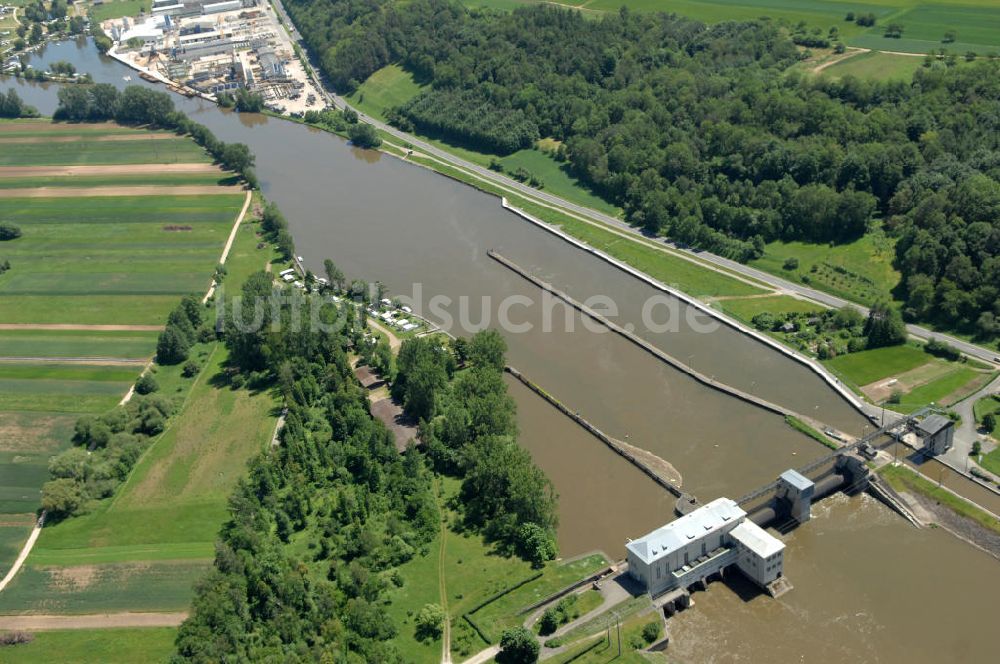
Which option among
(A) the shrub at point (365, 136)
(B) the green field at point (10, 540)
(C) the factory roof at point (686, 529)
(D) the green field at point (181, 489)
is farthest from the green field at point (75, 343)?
(C) the factory roof at point (686, 529)

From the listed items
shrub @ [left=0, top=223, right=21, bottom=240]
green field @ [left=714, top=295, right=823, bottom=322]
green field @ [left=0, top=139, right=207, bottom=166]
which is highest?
green field @ [left=0, top=139, right=207, bottom=166]

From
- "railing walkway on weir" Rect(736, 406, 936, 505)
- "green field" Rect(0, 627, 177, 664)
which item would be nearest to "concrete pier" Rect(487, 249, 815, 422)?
"railing walkway on weir" Rect(736, 406, 936, 505)

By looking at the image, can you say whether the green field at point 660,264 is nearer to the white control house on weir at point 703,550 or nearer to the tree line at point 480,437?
the tree line at point 480,437

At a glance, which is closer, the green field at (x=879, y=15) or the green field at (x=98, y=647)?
the green field at (x=98, y=647)

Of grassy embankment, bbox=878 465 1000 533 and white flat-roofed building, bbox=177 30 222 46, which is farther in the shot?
white flat-roofed building, bbox=177 30 222 46

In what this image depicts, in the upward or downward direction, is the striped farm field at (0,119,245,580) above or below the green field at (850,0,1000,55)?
below

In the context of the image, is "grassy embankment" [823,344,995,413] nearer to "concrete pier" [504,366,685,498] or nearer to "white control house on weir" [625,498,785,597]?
"concrete pier" [504,366,685,498]

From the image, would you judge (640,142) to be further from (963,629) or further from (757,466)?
(963,629)
